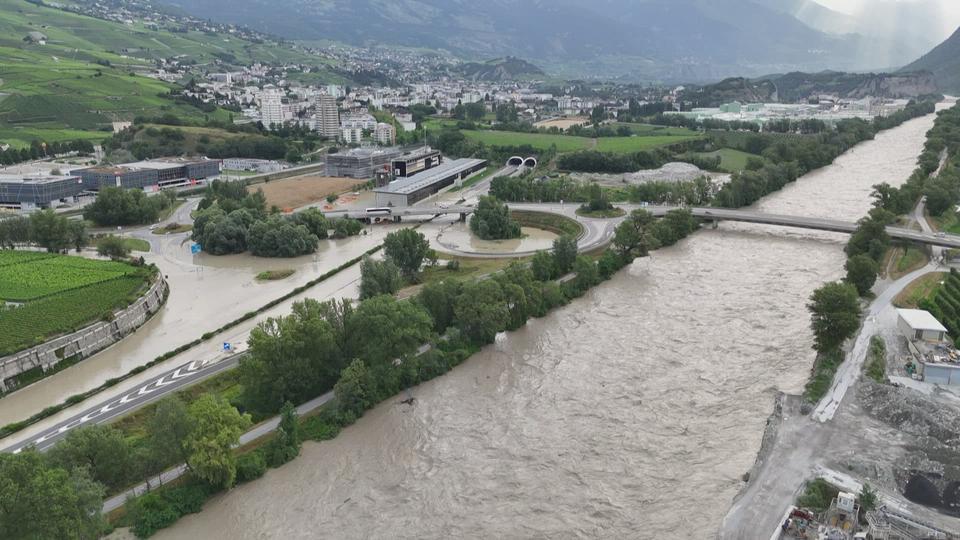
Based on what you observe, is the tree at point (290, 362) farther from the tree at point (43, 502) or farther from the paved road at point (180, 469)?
the tree at point (43, 502)

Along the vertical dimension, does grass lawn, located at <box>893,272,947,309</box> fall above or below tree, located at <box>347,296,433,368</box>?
below

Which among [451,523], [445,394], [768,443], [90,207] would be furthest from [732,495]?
[90,207]

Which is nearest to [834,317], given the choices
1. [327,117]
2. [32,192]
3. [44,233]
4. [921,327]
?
[921,327]

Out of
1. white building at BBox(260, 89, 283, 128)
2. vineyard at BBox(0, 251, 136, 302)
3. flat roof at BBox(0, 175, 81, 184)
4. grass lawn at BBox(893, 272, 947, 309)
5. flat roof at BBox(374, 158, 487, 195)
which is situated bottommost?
vineyard at BBox(0, 251, 136, 302)

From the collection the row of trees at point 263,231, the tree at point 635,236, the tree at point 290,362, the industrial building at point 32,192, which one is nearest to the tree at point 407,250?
the row of trees at point 263,231

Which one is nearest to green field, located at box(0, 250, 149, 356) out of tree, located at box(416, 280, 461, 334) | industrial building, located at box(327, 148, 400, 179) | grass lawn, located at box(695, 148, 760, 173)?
tree, located at box(416, 280, 461, 334)

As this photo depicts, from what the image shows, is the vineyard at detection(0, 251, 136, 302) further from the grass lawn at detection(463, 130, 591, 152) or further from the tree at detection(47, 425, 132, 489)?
the grass lawn at detection(463, 130, 591, 152)
